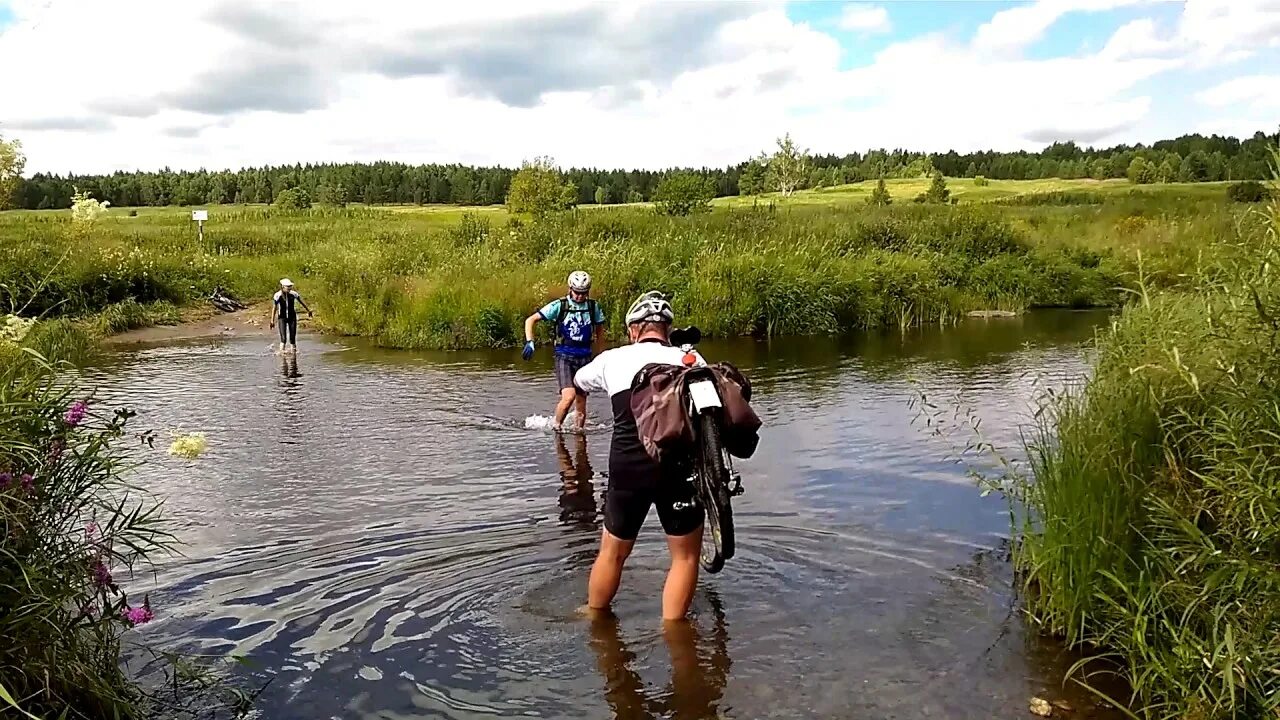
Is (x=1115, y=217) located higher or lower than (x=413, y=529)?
higher

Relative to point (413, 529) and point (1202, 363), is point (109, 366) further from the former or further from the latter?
point (1202, 363)

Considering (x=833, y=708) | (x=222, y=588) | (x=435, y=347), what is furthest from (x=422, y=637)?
(x=435, y=347)

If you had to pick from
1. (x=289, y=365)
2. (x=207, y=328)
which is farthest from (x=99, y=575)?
(x=207, y=328)

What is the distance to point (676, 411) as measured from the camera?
539 centimetres

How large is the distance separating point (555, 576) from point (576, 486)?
2.56 m

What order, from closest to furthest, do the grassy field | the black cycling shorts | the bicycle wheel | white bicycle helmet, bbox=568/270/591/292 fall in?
the bicycle wheel, the black cycling shorts, white bicycle helmet, bbox=568/270/591/292, the grassy field

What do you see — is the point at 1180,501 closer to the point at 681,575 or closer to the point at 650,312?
the point at 681,575

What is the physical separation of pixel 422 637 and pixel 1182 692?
160 inches

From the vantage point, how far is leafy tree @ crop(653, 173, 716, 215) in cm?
4519

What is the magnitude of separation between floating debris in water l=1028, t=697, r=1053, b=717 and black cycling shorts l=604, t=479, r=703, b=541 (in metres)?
1.95

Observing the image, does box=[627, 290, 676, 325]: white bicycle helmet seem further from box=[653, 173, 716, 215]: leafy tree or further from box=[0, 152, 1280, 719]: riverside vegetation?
box=[653, 173, 716, 215]: leafy tree

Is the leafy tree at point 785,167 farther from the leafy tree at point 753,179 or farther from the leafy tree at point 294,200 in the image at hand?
the leafy tree at point 294,200

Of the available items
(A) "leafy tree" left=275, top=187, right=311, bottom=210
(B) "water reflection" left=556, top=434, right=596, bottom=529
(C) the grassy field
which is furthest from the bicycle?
(A) "leafy tree" left=275, top=187, right=311, bottom=210

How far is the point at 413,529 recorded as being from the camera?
8344mm
